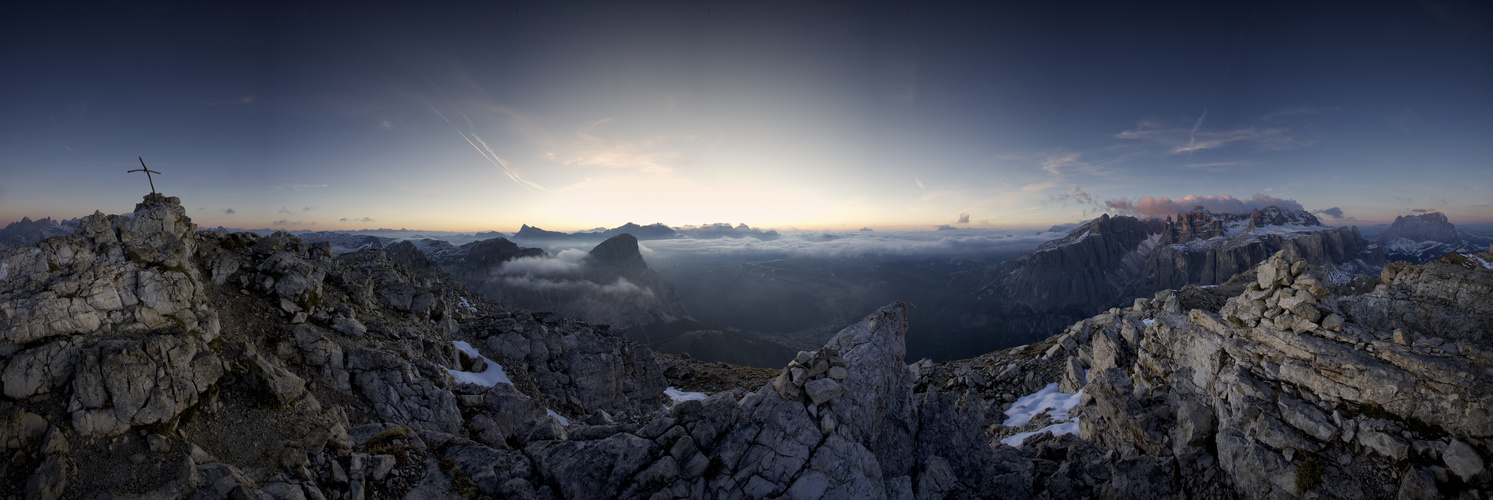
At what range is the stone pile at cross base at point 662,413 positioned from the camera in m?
11.4

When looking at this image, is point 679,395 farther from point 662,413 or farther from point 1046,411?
point 1046,411

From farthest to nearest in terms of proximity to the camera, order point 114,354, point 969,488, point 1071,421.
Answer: point 1071,421
point 969,488
point 114,354

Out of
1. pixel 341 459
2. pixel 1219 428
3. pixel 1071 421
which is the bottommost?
pixel 1071 421

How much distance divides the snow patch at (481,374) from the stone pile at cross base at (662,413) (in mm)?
2400

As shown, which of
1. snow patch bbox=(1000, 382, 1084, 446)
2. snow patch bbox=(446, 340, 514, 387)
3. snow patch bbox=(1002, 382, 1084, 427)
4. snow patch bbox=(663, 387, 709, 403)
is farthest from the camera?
snow patch bbox=(663, 387, 709, 403)

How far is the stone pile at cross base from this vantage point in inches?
448

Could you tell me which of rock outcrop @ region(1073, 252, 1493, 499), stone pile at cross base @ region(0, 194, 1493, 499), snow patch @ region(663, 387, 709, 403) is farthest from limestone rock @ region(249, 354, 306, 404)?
rock outcrop @ region(1073, 252, 1493, 499)

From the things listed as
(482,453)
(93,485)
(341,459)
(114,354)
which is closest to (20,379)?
(114,354)

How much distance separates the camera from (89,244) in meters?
13.9

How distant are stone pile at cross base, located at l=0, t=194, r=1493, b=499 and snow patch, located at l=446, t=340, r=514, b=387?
2.40m

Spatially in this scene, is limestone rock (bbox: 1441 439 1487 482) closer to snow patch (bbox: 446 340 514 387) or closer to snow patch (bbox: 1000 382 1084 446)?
snow patch (bbox: 1000 382 1084 446)

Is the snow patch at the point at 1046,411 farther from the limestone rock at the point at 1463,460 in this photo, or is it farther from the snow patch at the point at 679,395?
the snow patch at the point at 679,395

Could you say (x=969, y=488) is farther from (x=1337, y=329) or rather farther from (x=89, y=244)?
(x=89, y=244)

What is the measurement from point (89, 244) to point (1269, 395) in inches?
1577
